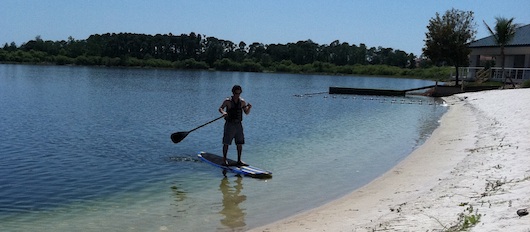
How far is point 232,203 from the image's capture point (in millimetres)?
10852

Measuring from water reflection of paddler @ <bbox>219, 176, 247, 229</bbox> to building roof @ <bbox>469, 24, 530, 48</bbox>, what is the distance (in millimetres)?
41399

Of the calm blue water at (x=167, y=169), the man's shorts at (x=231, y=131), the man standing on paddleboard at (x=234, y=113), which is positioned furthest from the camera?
the man's shorts at (x=231, y=131)

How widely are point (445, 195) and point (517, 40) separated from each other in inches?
1767

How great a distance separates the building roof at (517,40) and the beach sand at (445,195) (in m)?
34.9

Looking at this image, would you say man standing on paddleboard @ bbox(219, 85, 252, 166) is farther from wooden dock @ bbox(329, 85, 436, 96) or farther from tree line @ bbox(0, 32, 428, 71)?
tree line @ bbox(0, 32, 428, 71)

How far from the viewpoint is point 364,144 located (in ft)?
64.7

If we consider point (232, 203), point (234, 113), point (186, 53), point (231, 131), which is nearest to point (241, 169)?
point (231, 131)

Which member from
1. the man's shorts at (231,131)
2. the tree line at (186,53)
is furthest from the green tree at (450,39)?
the tree line at (186,53)

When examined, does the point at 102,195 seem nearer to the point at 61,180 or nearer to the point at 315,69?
the point at 61,180

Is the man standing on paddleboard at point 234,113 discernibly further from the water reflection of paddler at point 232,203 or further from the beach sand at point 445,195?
the beach sand at point 445,195

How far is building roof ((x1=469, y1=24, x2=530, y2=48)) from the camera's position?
155 ft

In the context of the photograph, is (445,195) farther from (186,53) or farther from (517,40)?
(186,53)

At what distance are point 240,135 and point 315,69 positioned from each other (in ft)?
540

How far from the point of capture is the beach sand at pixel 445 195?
726cm
